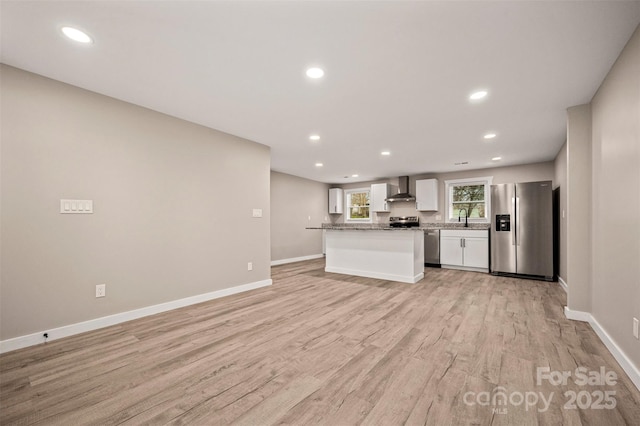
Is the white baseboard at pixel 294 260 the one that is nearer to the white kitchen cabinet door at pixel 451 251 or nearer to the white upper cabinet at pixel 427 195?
the white upper cabinet at pixel 427 195

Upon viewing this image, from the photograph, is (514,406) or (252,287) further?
(252,287)

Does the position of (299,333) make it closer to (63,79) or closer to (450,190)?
(63,79)

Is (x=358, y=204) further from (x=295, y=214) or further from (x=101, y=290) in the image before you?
(x=101, y=290)

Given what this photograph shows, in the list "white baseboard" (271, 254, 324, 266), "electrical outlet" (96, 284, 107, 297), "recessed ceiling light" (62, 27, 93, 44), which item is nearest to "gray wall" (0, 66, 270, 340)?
"electrical outlet" (96, 284, 107, 297)

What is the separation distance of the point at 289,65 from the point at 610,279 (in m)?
3.29

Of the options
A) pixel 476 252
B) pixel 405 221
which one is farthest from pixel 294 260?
pixel 476 252

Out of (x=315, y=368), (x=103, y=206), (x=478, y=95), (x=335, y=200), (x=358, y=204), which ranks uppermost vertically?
(x=478, y=95)

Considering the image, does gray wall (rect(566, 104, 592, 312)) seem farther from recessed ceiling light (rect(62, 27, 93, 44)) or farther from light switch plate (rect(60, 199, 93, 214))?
light switch plate (rect(60, 199, 93, 214))

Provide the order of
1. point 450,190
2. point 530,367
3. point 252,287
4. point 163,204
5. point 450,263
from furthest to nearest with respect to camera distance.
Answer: point 450,190, point 450,263, point 252,287, point 163,204, point 530,367

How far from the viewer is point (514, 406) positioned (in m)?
1.55

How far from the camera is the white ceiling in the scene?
1.65 metres

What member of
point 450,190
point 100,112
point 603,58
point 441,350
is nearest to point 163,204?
point 100,112
